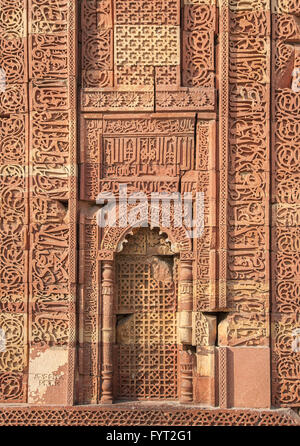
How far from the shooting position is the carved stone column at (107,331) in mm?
6656

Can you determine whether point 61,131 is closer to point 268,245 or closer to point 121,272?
point 121,272

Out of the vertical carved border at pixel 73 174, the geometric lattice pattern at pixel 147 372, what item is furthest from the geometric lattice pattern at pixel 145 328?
the vertical carved border at pixel 73 174

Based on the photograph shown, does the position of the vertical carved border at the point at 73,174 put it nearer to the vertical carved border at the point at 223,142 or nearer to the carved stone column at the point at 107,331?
the carved stone column at the point at 107,331

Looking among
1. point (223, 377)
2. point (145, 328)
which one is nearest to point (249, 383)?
point (223, 377)

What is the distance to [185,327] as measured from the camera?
22.1ft

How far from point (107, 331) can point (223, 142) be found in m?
2.51

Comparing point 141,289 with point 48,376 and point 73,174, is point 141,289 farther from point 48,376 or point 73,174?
point 73,174

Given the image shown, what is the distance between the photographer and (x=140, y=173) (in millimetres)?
6852

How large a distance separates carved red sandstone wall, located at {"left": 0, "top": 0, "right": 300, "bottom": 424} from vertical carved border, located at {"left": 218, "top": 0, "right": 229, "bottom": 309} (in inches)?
0.6

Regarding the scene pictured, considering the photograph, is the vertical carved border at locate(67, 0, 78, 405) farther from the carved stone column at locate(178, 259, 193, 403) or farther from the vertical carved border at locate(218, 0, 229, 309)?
the vertical carved border at locate(218, 0, 229, 309)

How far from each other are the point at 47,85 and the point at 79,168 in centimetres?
103
